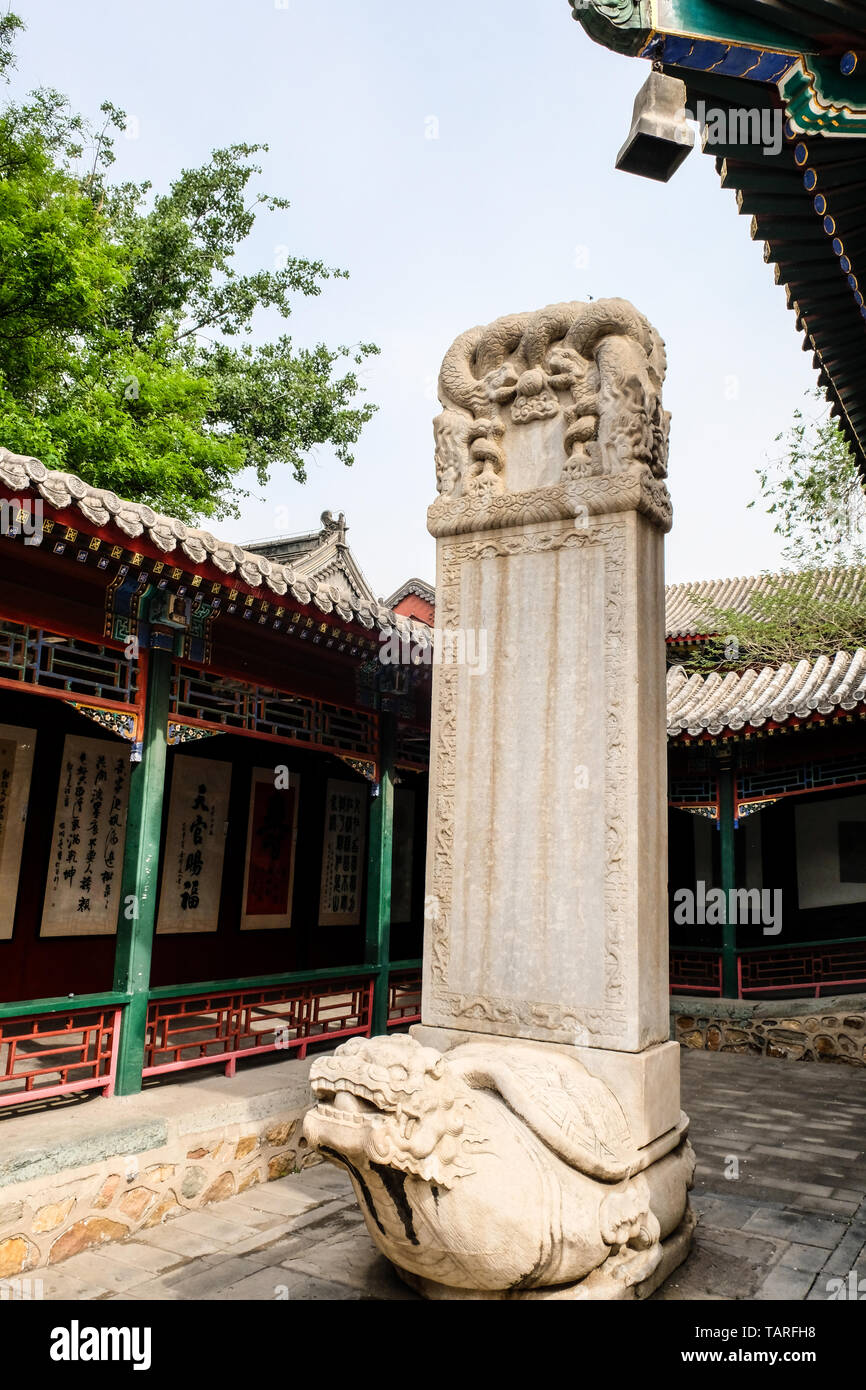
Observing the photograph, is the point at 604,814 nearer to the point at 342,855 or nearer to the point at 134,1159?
the point at 134,1159

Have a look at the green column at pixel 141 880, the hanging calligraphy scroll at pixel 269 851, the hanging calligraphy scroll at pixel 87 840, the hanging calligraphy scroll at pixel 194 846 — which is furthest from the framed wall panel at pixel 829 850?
the green column at pixel 141 880

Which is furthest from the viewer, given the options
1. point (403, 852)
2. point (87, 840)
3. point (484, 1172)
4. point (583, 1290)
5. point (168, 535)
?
point (403, 852)

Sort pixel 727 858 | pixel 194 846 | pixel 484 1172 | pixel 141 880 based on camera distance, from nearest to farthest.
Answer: pixel 484 1172, pixel 141 880, pixel 194 846, pixel 727 858

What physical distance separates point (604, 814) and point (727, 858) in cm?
610

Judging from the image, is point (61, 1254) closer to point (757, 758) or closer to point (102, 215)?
point (757, 758)

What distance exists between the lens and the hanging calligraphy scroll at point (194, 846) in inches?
286

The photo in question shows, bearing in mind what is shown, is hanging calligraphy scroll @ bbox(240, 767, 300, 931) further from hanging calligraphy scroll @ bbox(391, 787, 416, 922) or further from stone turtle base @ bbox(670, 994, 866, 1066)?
stone turtle base @ bbox(670, 994, 866, 1066)

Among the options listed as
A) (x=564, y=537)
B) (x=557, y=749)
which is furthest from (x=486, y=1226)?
(x=564, y=537)

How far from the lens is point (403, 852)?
967 centimetres

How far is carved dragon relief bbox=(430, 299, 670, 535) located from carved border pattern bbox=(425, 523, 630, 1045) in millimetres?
126

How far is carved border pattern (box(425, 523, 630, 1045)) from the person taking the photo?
3496 mm

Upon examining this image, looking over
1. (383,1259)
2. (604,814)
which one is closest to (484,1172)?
(383,1259)

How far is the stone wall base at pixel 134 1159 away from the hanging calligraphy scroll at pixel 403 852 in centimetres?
423

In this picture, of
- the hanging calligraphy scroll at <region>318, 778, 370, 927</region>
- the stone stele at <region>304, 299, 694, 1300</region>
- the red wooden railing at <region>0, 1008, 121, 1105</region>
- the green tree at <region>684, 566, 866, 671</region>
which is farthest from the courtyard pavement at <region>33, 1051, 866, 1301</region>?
the green tree at <region>684, 566, 866, 671</region>
